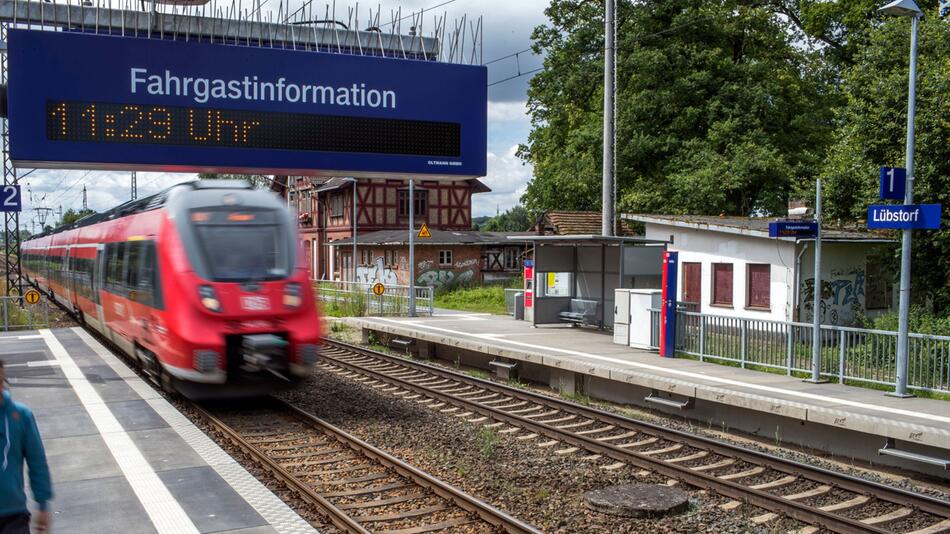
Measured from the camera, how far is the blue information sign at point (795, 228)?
12.7 metres

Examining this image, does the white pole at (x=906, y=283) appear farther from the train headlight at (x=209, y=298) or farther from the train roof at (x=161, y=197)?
the train roof at (x=161, y=197)

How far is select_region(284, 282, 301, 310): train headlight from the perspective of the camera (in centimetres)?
1119

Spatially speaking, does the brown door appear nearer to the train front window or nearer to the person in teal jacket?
the train front window

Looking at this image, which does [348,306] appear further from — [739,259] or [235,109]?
[235,109]

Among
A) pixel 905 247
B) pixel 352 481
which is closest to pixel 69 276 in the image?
pixel 352 481

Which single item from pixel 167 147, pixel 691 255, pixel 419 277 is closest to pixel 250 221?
pixel 167 147

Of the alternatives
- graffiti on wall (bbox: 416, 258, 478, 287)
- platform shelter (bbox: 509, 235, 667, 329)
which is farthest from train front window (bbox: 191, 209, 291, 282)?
graffiti on wall (bbox: 416, 258, 478, 287)

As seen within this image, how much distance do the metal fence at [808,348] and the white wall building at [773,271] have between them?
4986mm

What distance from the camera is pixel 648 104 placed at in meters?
30.4

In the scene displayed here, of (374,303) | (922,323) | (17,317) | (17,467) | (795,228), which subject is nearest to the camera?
(17,467)

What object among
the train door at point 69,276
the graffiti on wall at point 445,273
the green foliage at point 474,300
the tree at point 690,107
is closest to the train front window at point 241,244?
the train door at point 69,276

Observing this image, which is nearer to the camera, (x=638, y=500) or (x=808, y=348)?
(x=638, y=500)

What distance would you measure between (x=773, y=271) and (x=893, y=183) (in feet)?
27.3

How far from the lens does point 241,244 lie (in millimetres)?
11211
